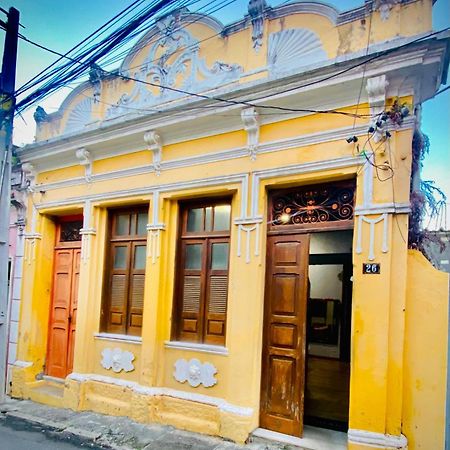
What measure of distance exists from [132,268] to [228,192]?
1.94 m

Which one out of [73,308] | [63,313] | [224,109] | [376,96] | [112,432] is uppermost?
[224,109]

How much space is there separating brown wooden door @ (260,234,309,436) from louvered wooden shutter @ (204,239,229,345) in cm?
60

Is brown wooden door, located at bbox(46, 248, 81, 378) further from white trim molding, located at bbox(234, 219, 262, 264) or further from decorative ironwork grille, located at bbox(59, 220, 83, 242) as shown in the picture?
white trim molding, located at bbox(234, 219, 262, 264)

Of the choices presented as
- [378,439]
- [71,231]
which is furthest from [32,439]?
[378,439]

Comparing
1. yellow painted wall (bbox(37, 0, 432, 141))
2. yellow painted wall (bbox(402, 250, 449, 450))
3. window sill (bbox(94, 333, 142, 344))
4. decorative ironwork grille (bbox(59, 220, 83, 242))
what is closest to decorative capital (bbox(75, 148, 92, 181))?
yellow painted wall (bbox(37, 0, 432, 141))

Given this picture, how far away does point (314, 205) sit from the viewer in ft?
14.9

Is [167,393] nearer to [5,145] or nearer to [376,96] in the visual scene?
[5,145]

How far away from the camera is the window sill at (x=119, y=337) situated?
A: 5.49 meters

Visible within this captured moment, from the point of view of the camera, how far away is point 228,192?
5.00 metres

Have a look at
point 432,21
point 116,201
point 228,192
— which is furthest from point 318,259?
point 432,21

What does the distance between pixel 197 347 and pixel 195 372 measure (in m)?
0.30

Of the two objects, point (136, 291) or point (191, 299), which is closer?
point (191, 299)

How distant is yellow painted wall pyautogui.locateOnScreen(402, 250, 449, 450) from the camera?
3570 millimetres

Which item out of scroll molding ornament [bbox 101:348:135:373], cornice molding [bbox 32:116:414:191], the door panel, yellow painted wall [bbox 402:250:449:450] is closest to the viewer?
yellow painted wall [bbox 402:250:449:450]
